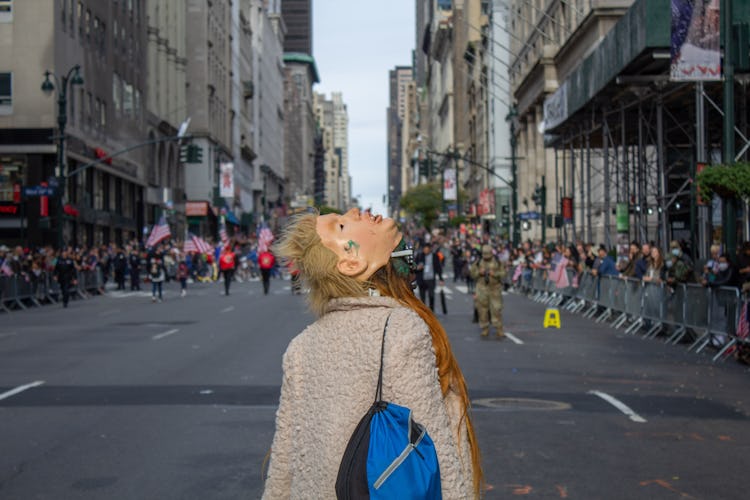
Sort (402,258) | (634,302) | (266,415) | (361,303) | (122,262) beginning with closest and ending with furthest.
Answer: (361,303)
(402,258)
(266,415)
(634,302)
(122,262)

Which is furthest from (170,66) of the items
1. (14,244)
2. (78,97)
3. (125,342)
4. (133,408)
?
(133,408)

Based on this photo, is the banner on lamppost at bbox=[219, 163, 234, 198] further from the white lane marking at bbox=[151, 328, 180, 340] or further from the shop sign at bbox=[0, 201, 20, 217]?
the white lane marking at bbox=[151, 328, 180, 340]

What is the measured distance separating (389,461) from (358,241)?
0.75m

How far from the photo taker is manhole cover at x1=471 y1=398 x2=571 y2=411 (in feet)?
36.6

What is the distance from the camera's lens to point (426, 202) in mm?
123688

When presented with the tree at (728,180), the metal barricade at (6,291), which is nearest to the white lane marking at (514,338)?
the tree at (728,180)

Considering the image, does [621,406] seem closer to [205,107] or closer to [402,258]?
[402,258]

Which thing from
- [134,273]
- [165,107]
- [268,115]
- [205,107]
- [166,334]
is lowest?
[166,334]

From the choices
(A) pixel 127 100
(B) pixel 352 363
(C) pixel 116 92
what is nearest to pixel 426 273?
(B) pixel 352 363

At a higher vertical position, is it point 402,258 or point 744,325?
point 402,258

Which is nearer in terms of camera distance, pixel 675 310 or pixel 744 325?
pixel 744 325

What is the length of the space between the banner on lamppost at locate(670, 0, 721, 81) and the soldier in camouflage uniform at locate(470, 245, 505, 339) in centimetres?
474

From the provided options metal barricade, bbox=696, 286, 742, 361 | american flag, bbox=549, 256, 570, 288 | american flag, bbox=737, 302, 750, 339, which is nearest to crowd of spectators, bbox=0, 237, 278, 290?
american flag, bbox=549, 256, 570, 288

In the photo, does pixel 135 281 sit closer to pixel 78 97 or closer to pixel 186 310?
pixel 78 97
